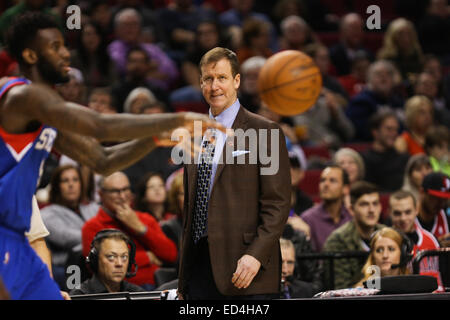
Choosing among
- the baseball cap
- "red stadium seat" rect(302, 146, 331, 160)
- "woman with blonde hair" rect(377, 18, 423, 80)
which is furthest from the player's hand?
"woman with blonde hair" rect(377, 18, 423, 80)

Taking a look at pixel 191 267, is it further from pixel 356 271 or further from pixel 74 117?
pixel 356 271

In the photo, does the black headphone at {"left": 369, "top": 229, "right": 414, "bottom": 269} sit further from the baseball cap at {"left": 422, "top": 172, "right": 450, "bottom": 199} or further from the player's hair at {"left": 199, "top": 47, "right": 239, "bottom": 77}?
the player's hair at {"left": 199, "top": 47, "right": 239, "bottom": 77}

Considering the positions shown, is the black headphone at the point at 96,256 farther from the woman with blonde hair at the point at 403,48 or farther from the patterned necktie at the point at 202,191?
the woman with blonde hair at the point at 403,48

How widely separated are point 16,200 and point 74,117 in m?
0.46

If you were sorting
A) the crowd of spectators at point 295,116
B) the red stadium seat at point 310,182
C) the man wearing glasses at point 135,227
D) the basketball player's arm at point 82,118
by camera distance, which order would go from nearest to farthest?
the basketball player's arm at point 82,118
the man wearing glasses at point 135,227
the crowd of spectators at point 295,116
the red stadium seat at point 310,182

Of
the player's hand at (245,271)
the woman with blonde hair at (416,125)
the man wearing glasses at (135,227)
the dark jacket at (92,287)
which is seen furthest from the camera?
the woman with blonde hair at (416,125)

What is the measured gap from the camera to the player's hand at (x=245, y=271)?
360cm

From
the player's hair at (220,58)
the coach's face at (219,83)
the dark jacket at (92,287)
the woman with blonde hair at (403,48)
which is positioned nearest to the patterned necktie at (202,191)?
the coach's face at (219,83)

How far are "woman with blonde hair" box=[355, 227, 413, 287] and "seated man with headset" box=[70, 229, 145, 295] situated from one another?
160 cm

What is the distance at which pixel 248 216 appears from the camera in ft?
12.2

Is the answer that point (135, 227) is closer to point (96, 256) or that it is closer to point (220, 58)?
point (96, 256)

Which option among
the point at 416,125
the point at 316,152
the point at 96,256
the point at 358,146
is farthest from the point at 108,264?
the point at 416,125

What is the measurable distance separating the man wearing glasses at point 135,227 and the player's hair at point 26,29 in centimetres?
273

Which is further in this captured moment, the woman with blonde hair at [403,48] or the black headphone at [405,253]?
the woman with blonde hair at [403,48]
